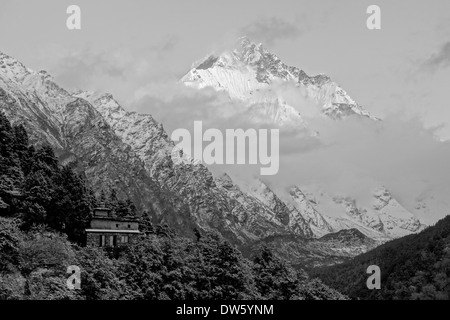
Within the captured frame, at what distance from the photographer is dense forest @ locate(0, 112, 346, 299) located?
3285 inches

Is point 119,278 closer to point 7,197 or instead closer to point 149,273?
point 149,273

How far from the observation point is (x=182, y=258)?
343ft

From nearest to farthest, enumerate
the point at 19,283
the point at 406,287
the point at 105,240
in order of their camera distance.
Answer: the point at 19,283, the point at 105,240, the point at 406,287

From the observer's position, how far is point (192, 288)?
98.3 meters

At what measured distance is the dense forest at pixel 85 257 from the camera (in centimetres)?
8344

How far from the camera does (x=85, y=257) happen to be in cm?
9125

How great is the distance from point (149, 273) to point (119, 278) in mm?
4889
